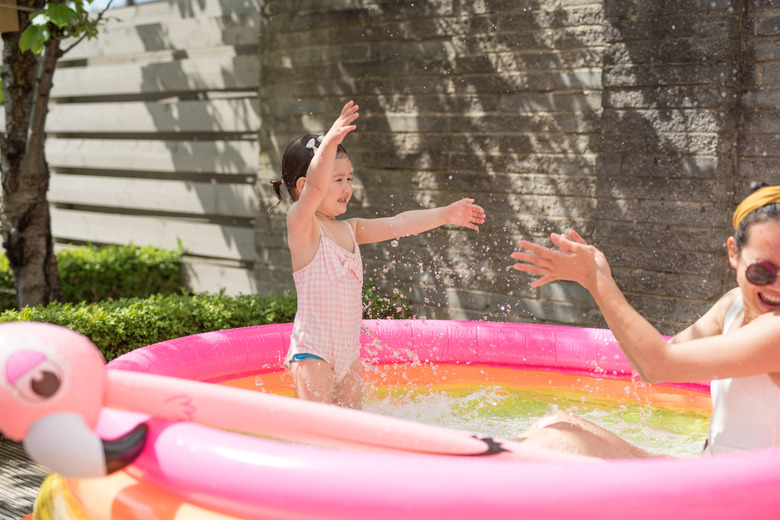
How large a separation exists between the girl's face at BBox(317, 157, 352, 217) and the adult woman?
1.32 meters

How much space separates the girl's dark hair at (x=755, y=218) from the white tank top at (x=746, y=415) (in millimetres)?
287

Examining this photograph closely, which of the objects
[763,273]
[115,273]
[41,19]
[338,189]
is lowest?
[115,273]

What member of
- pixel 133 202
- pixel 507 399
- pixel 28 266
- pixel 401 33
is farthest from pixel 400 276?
pixel 133 202

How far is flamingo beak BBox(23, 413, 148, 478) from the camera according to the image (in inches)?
77.4

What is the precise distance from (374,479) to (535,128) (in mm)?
4192

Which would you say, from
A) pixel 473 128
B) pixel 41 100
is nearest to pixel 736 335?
pixel 473 128

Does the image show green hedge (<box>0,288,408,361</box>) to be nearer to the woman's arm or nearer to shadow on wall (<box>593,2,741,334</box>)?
shadow on wall (<box>593,2,741,334</box>)

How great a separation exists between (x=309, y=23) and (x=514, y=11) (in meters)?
1.91

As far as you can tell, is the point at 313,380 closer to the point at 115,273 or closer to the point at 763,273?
the point at 763,273

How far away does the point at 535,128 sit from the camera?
18.4 feet

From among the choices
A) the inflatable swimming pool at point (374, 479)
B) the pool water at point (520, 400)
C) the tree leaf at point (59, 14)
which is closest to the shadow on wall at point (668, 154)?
the pool water at point (520, 400)

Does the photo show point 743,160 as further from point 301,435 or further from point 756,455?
point 301,435

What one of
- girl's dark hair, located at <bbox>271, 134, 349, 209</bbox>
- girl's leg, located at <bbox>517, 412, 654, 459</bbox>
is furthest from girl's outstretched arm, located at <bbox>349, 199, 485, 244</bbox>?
girl's leg, located at <bbox>517, 412, 654, 459</bbox>

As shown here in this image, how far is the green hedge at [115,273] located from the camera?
7645 millimetres
